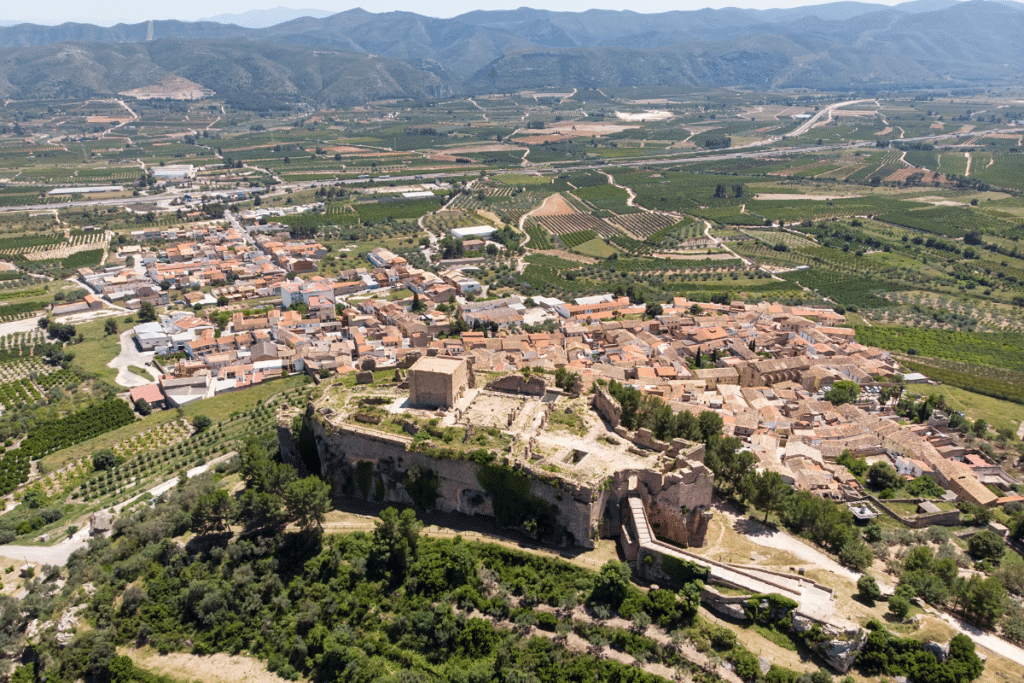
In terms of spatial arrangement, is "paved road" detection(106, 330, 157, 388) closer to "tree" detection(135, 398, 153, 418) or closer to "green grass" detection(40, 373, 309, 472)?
"tree" detection(135, 398, 153, 418)

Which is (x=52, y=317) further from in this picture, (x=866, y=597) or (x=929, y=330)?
(x=929, y=330)

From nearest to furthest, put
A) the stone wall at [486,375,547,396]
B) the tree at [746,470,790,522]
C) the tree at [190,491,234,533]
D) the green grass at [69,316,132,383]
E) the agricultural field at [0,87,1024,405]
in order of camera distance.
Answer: the tree at [746,470,790,522] → the tree at [190,491,234,533] → the stone wall at [486,375,547,396] → the green grass at [69,316,132,383] → the agricultural field at [0,87,1024,405]

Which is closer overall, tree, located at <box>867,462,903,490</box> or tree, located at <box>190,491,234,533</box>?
tree, located at <box>190,491,234,533</box>

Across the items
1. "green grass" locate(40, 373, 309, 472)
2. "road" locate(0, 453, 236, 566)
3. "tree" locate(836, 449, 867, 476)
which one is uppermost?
"tree" locate(836, 449, 867, 476)

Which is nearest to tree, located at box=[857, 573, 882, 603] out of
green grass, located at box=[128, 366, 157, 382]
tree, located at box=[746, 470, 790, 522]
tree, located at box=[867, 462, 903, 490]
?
tree, located at box=[746, 470, 790, 522]

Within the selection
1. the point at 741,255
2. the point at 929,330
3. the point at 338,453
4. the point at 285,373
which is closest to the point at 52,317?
the point at 285,373

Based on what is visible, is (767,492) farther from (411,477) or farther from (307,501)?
(307,501)

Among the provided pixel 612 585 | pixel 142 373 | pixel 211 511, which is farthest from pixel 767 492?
pixel 142 373
